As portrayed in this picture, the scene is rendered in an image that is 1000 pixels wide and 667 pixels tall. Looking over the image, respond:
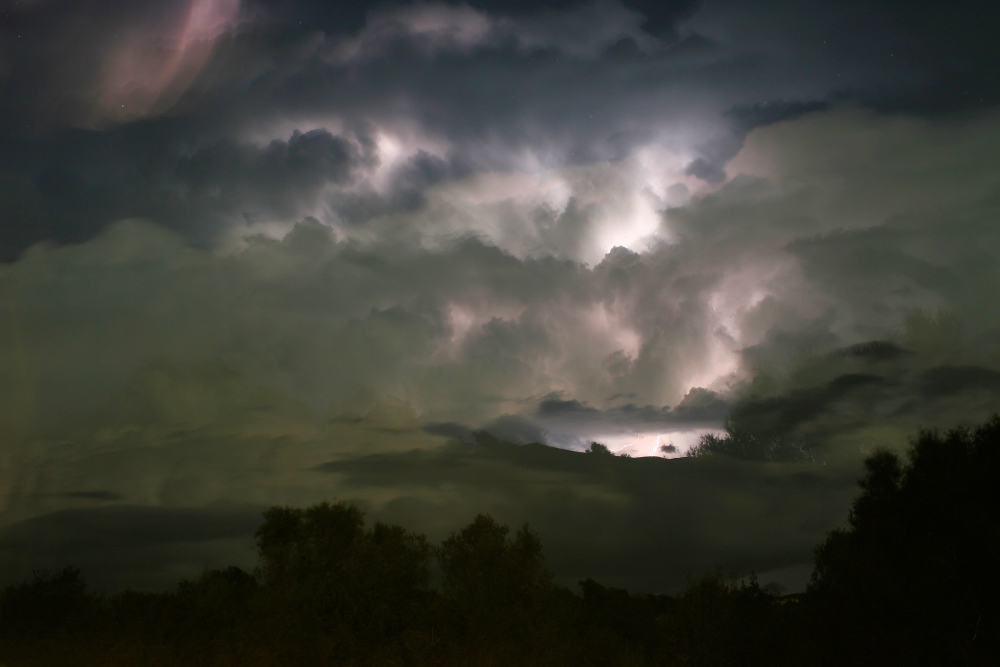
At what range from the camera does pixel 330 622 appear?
2805 cm

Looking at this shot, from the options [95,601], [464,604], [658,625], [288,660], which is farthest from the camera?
[95,601]

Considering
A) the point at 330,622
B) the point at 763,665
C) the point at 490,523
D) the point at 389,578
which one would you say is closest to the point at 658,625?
the point at 763,665

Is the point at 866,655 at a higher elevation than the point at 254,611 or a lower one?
lower

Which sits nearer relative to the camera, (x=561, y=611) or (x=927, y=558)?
(x=927, y=558)

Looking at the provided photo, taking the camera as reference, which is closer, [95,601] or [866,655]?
[866,655]

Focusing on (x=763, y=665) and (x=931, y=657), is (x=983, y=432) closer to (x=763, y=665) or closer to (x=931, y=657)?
(x=931, y=657)

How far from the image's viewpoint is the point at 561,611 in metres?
38.5

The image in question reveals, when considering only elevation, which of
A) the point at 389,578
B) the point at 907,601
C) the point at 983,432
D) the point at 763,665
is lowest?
the point at 763,665

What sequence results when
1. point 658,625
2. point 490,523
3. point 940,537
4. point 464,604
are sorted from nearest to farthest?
1. point 940,537
2. point 464,604
3. point 658,625
4. point 490,523

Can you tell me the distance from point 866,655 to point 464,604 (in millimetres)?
17695

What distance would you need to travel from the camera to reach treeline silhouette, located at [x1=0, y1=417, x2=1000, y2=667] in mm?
27219

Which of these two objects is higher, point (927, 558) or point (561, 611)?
point (927, 558)

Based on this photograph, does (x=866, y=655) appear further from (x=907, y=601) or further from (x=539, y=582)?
(x=539, y=582)

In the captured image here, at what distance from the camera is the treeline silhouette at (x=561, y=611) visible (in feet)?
89.3
